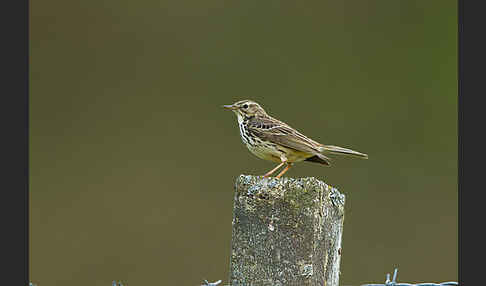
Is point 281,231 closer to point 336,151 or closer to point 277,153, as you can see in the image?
point 277,153

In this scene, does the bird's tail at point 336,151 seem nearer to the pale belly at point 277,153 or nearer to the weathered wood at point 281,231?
the pale belly at point 277,153

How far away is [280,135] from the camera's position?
381 centimetres

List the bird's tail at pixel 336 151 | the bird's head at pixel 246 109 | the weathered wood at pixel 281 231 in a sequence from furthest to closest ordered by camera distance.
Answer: the bird's head at pixel 246 109
the bird's tail at pixel 336 151
the weathered wood at pixel 281 231

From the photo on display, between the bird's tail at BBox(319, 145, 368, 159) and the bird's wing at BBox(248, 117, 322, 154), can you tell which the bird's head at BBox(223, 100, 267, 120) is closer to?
the bird's wing at BBox(248, 117, 322, 154)

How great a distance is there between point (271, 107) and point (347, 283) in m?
1.84

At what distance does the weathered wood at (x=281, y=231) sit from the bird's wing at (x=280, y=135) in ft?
4.19

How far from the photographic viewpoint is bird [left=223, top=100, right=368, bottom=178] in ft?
12.3

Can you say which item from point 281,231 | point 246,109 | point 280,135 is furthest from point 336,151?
point 281,231

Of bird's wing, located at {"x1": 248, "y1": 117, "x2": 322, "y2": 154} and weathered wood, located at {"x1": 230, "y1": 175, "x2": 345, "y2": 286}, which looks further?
bird's wing, located at {"x1": 248, "y1": 117, "x2": 322, "y2": 154}

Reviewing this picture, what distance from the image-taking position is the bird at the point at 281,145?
12.3 feet

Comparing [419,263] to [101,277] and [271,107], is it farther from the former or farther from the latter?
[101,277]

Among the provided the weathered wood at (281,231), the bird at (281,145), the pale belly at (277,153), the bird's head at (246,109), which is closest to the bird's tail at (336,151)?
the bird at (281,145)

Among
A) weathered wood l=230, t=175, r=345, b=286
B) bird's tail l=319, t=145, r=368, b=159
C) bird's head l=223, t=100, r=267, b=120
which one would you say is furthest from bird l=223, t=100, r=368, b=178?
weathered wood l=230, t=175, r=345, b=286

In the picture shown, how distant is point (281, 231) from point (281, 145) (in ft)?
4.61
